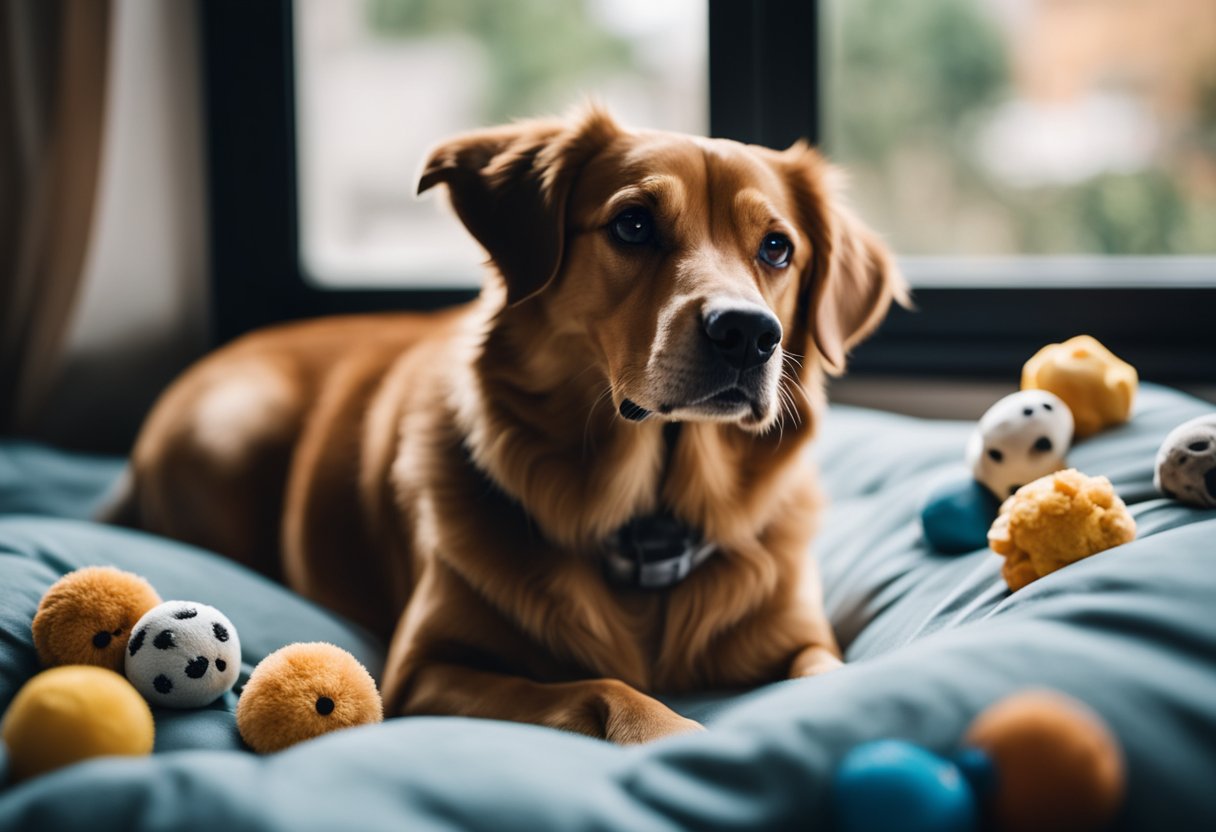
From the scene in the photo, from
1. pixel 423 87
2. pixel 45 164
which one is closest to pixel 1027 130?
pixel 423 87

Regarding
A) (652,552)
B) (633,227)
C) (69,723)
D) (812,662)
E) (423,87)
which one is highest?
(423,87)

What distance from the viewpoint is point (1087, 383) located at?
59.3 inches

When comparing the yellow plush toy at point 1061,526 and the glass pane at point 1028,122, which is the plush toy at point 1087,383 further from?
the glass pane at point 1028,122

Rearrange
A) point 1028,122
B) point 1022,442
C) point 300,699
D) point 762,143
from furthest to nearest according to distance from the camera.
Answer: point 1028,122 < point 762,143 < point 1022,442 < point 300,699

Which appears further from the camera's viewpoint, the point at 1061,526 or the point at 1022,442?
the point at 1022,442

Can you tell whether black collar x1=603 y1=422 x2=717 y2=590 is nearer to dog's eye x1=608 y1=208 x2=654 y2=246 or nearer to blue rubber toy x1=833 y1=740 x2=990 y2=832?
dog's eye x1=608 y1=208 x2=654 y2=246

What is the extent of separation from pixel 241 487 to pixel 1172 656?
1684 millimetres

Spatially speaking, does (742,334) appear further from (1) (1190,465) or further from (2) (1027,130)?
(2) (1027,130)

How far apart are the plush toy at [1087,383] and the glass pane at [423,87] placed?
141 cm

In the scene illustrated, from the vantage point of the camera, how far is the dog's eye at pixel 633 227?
1419mm

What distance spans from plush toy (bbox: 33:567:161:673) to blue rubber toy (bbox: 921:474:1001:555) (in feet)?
3.50

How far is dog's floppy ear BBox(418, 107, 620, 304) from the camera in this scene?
145 cm

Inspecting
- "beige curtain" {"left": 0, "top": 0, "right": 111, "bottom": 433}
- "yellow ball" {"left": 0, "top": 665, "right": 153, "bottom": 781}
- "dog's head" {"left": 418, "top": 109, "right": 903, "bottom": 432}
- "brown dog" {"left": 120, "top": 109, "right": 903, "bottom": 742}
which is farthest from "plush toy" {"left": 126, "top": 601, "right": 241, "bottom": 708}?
"beige curtain" {"left": 0, "top": 0, "right": 111, "bottom": 433}

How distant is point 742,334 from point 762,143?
1315 millimetres
